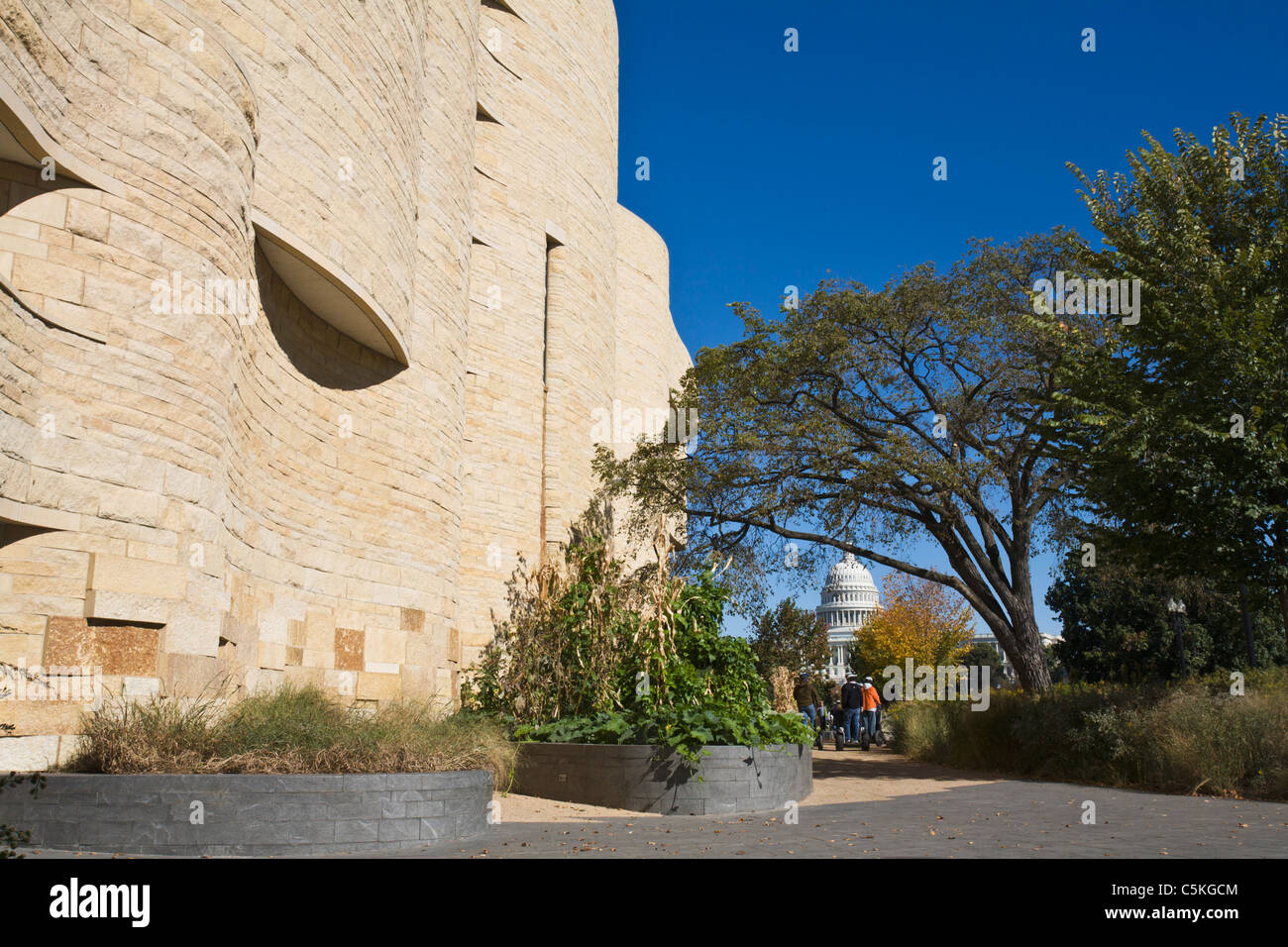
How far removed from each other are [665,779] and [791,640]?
88.1ft

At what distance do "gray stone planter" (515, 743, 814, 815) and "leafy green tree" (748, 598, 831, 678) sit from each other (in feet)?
71.5

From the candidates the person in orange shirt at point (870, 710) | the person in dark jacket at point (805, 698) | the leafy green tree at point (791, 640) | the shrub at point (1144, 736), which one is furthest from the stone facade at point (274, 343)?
the leafy green tree at point (791, 640)

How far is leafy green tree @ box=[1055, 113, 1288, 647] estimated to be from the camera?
38.9ft

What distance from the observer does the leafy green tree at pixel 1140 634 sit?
117ft

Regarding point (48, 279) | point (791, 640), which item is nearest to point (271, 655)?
point (48, 279)

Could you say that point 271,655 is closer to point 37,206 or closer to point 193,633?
point 193,633

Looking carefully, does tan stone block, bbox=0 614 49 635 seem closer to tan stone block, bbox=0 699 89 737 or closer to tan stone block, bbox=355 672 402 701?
tan stone block, bbox=0 699 89 737

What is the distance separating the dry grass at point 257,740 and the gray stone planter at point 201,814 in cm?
30

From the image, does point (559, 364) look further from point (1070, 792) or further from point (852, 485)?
point (1070, 792)

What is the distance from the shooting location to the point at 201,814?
5699 mm

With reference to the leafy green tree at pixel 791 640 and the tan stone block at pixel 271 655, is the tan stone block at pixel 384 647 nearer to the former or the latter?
the tan stone block at pixel 271 655

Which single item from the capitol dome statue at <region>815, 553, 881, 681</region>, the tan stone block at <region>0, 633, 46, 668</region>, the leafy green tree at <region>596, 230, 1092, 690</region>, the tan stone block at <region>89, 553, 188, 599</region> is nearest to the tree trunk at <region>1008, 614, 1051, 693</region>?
the leafy green tree at <region>596, 230, 1092, 690</region>

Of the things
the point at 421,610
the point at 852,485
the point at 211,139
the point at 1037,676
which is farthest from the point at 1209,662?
the point at 211,139

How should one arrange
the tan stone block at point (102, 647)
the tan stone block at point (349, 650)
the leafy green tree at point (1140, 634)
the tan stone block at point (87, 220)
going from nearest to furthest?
the tan stone block at point (102, 647) → the tan stone block at point (87, 220) → the tan stone block at point (349, 650) → the leafy green tree at point (1140, 634)
